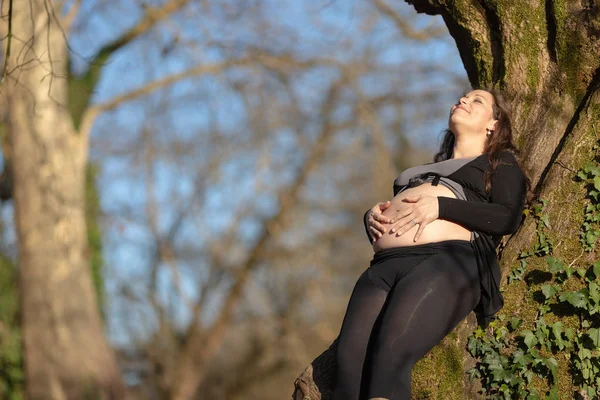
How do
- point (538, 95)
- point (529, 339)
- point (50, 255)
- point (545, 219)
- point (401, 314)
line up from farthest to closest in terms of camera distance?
1. point (50, 255)
2. point (538, 95)
3. point (545, 219)
4. point (529, 339)
5. point (401, 314)

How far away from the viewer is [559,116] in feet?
12.7

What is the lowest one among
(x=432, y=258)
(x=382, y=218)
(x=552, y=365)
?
(x=552, y=365)

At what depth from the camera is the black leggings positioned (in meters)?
3.18

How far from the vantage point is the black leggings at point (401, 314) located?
10.4 feet

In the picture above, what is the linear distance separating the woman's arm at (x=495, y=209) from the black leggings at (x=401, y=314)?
0.12 m

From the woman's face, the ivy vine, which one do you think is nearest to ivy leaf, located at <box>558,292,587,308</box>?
the ivy vine

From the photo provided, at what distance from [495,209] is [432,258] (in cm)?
37

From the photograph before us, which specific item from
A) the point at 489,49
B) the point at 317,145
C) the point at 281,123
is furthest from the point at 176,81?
the point at 489,49

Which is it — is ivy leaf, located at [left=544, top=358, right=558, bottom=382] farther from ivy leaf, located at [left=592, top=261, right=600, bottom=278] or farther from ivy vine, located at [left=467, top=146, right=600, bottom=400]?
ivy leaf, located at [left=592, top=261, right=600, bottom=278]

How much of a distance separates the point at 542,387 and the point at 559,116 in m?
1.33

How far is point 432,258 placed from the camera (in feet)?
11.1

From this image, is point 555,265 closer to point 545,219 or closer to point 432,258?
point 545,219

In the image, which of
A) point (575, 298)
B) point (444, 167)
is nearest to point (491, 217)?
point (444, 167)

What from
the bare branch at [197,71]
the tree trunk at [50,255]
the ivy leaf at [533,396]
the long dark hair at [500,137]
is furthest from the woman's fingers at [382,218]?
A: the bare branch at [197,71]
